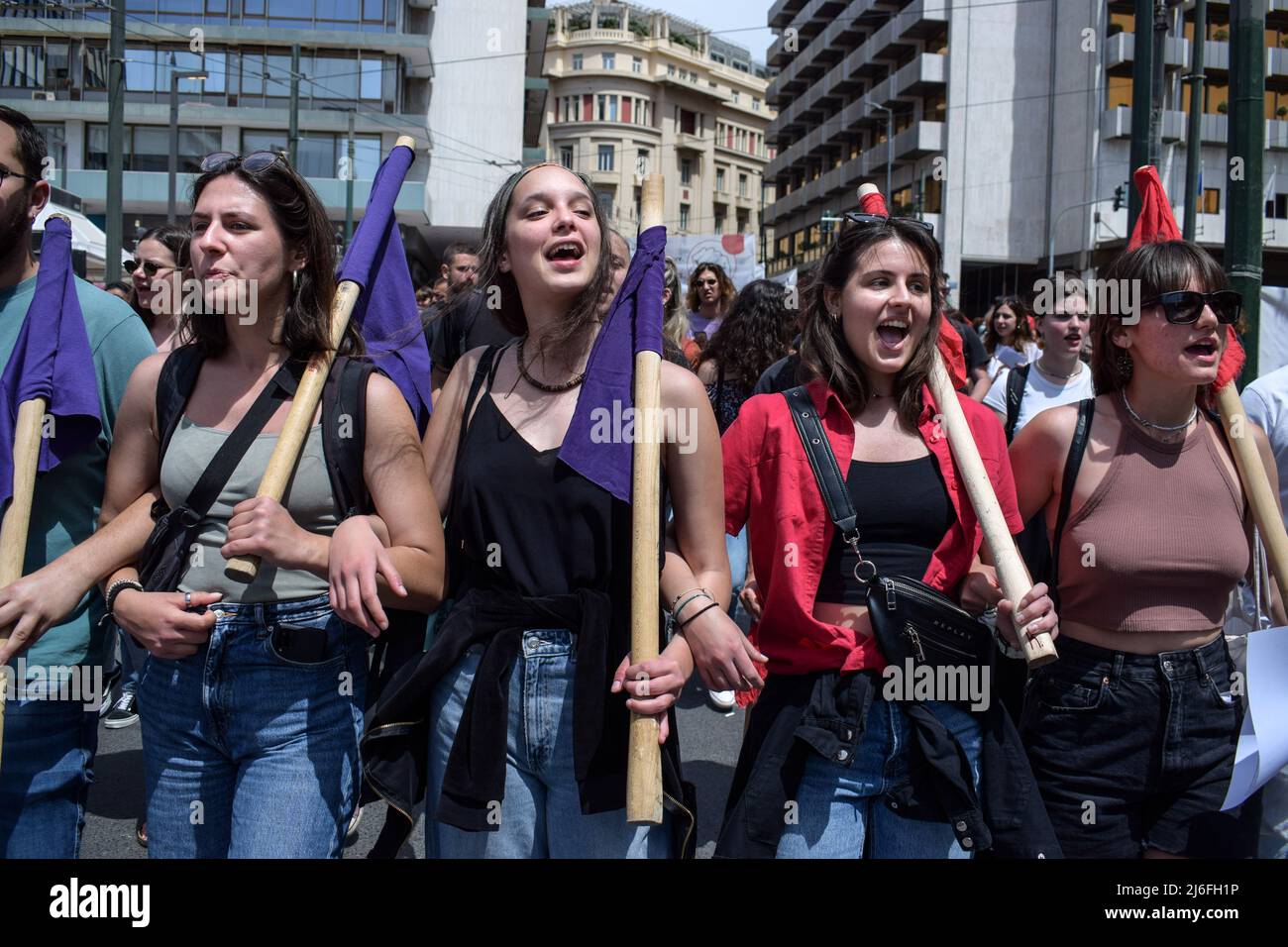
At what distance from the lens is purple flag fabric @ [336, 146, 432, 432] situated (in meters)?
2.75

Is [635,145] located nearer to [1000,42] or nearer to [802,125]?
[802,125]

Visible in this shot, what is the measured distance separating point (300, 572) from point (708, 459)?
0.89 meters

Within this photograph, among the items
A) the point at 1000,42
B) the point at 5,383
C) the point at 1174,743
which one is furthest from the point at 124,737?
the point at 1000,42

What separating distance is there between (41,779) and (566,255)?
1.65 meters

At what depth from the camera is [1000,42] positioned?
46.7 m

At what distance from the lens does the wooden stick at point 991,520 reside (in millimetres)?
2451

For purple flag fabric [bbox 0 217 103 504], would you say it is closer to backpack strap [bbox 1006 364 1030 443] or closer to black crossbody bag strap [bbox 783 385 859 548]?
black crossbody bag strap [bbox 783 385 859 548]

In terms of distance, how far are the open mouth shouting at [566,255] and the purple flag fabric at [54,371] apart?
1.11 metres

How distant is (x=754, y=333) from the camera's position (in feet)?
21.4

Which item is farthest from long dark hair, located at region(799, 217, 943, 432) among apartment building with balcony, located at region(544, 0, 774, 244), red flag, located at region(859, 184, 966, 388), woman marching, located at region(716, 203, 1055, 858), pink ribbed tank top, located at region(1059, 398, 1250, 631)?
apartment building with balcony, located at region(544, 0, 774, 244)

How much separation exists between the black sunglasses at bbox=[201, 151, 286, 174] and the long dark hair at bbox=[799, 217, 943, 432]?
1.30 m

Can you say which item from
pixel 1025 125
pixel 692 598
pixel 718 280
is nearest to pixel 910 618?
pixel 692 598

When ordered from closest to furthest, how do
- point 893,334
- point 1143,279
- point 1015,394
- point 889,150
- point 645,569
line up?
point 645,569 → point 893,334 → point 1143,279 → point 1015,394 → point 889,150

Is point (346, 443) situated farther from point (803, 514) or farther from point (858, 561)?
point (858, 561)
